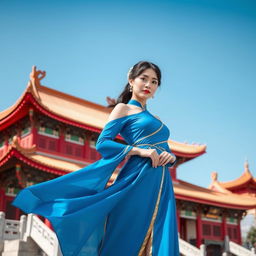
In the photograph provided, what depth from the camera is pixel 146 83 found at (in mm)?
2863

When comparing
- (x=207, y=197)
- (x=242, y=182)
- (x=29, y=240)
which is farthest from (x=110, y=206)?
(x=242, y=182)

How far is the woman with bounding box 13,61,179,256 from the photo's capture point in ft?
7.64

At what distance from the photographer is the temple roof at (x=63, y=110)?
13.1 metres

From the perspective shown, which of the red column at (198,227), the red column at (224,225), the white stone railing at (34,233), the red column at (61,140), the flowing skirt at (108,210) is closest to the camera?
the flowing skirt at (108,210)

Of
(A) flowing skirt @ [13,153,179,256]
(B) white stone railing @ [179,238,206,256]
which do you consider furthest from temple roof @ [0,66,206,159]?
(A) flowing skirt @ [13,153,179,256]

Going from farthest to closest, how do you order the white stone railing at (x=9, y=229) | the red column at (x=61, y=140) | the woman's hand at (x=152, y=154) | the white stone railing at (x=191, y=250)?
1. the red column at (x=61, y=140)
2. the white stone railing at (x=191, y=250)
3. the white stone railing at (x=9, y=229)
4. the woman's hand at (x=152, y=154)

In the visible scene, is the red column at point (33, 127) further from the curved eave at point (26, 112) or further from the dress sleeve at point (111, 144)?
the dress sleeve at point (111, 144)


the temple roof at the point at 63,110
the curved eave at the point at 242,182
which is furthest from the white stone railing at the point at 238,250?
the curved eave at the point at 242,182

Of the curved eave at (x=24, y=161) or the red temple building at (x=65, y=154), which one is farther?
the red temple building at (x=65, y=154)

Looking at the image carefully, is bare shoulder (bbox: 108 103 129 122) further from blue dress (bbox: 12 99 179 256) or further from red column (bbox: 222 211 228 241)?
red column (bbox: 222 211 228 241)

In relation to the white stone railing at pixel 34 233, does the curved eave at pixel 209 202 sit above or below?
above

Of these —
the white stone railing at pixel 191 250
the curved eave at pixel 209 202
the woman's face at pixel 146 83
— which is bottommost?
the white stone railing at pixel 191 250

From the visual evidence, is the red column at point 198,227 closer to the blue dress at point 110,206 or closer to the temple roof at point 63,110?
the temple roof at point 63,110

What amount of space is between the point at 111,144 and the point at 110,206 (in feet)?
1.46
